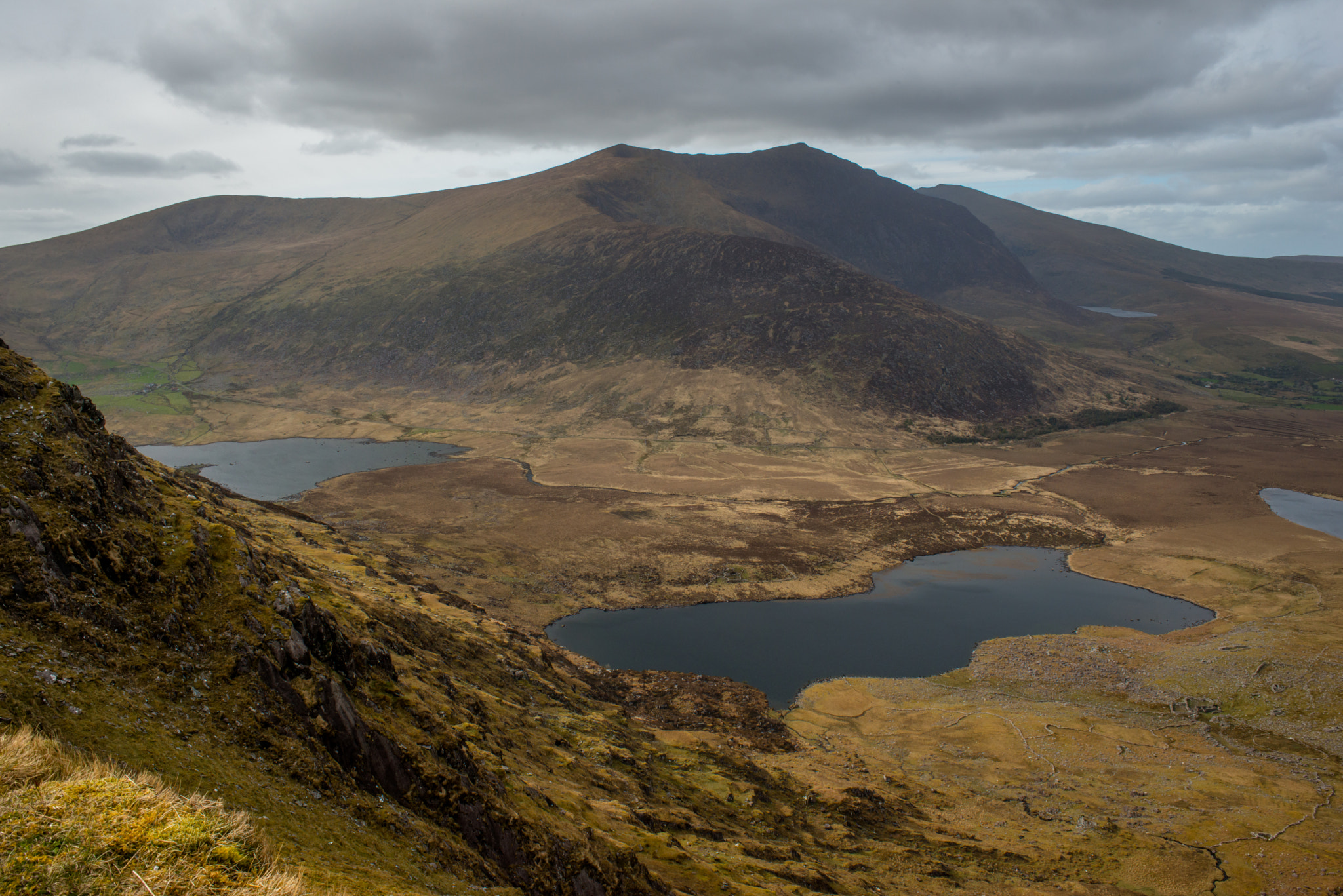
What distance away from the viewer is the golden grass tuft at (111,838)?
8.39m

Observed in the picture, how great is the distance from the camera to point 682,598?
64.6 metres

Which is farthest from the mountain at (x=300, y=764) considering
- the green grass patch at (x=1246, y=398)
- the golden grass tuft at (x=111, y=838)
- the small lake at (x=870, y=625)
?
the green grass patch at (x=1246, y=398)

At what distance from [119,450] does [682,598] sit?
1857 inches

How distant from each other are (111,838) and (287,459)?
12678cm

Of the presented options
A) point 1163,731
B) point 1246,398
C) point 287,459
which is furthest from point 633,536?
point 1246,398

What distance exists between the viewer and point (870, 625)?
61156 mm

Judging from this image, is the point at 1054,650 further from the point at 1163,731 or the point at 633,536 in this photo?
the point at 633,536

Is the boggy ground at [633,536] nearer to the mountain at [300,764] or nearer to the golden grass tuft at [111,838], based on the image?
the mountain at [300,764]

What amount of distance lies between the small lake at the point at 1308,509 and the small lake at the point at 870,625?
118 ft

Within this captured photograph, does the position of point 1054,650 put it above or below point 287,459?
below

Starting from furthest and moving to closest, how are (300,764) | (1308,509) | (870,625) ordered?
(1308,509) → (870,625) → (300,764)

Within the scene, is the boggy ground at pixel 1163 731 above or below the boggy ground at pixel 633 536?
below

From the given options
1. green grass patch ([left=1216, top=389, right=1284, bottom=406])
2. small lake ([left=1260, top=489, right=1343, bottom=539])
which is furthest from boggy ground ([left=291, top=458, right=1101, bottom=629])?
green grass patch ([left=1216, top=389, right=1284, bottom=406])

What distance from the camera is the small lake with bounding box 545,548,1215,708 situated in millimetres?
53281
